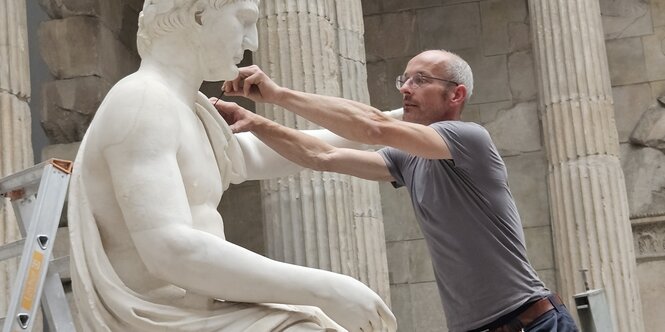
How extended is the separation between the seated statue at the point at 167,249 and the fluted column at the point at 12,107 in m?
6.01

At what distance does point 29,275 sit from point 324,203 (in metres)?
6.87

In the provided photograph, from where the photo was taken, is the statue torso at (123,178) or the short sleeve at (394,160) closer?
the statue torso at (123,178)

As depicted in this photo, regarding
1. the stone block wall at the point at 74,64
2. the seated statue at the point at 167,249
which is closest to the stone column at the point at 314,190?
the stone block wall at the point at 74,64

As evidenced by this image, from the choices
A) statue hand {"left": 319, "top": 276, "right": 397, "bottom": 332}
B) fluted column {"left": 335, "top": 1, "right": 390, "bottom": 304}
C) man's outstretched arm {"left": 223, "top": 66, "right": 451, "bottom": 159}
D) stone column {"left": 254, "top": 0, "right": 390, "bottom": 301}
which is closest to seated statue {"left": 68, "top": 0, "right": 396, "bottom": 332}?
statue hand {"left": 319, "top": 276, "right": 397, "bottom": 332}

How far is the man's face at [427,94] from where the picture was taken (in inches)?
192

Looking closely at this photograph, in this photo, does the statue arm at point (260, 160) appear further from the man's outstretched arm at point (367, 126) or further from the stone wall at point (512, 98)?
the stone wall at point (512, 98)

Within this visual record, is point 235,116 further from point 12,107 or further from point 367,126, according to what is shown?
point 12,107

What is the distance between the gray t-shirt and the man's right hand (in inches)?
28.2

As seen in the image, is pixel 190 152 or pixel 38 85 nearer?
pixel 190 152

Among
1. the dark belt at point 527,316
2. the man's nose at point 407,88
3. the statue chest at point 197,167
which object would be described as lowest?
the dark belt at point 527,316

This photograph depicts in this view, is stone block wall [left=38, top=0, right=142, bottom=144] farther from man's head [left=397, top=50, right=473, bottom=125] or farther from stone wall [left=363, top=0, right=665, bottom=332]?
man's head [left=397, top=50, right=473, bottom=125]

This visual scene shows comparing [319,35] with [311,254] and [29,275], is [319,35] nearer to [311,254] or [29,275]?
[311,254]

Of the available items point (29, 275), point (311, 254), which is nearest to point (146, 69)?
point (29, 275)

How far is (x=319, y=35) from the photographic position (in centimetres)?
1147
